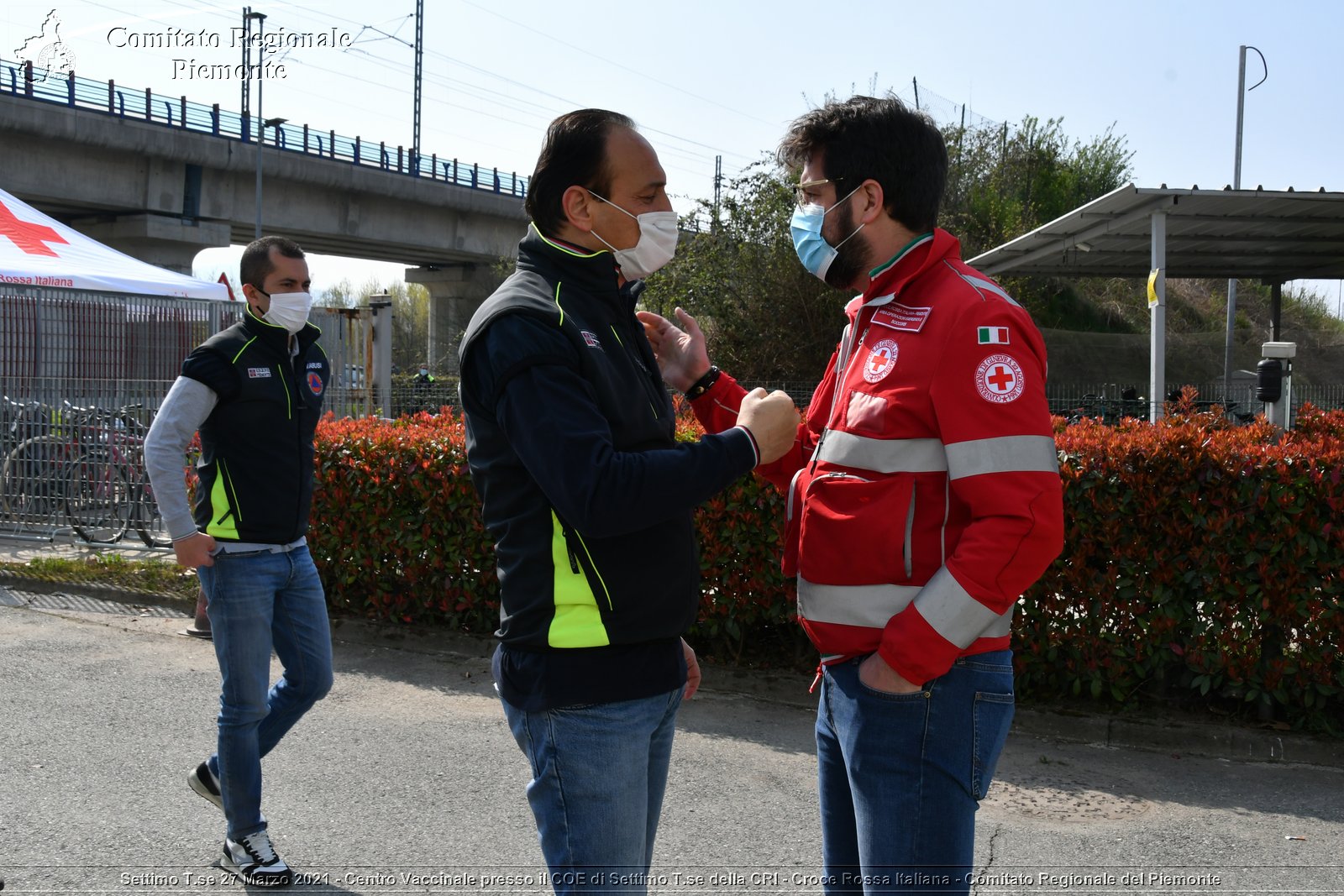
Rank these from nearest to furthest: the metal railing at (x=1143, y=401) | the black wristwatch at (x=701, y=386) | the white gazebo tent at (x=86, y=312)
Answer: the black wristwatch at (x=701, y=386) < the metal railing at (x=1143, y=401) < the white gazebo tent at (x=86, y=312)

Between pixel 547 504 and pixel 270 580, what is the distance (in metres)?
2.08

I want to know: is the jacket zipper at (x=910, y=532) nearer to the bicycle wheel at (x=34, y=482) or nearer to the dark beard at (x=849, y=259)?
the dark beard at (x=849, y=259)

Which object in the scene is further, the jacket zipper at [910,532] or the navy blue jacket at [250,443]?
the navy blue jacket at [250,443]

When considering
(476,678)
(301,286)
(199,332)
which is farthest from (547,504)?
(199,332)

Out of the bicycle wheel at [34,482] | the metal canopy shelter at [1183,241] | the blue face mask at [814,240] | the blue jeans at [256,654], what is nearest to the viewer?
the blue face mask at [814,240]

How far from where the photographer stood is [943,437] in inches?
82.2

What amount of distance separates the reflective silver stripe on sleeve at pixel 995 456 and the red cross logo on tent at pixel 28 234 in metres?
15.4

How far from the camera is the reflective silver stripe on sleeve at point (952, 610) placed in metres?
2.06

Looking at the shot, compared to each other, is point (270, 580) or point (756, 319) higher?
point (756, 319)

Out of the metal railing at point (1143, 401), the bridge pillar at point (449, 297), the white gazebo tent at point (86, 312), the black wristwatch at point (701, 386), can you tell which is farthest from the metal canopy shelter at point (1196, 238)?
the bridge pillar at point (449, 297)

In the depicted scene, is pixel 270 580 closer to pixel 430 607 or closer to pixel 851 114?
pixel 851 114

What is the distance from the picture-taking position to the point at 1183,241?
50.4 feet


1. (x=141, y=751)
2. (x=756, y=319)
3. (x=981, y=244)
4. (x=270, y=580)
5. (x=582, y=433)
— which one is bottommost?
(x=141, y=751)

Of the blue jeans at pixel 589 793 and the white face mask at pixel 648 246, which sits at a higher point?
the white face mask at pixel 648 246
